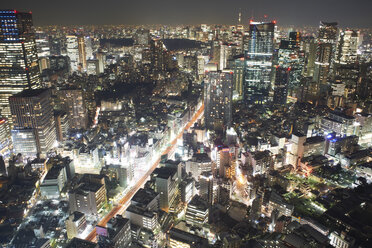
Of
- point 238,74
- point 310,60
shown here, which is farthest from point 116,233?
point 310,60

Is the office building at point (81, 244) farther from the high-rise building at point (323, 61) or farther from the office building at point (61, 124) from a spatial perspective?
the high-rise building at point (323, 61)

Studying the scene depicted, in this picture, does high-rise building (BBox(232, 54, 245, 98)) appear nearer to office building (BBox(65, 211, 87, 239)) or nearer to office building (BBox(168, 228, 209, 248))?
office building (BBox(168, 228, 209, 248))

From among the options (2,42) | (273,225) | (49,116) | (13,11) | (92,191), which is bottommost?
(273,225)

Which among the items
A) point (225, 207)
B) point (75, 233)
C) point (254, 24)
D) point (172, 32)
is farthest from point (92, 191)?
point (172, 32)

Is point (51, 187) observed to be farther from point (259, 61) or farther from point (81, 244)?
point (259, 61)

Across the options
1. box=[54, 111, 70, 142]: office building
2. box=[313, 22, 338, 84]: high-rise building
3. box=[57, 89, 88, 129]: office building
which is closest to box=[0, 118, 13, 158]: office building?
box=[54, 111, 70, 142]: office building

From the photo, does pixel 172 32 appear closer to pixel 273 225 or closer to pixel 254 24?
pixel 254 24

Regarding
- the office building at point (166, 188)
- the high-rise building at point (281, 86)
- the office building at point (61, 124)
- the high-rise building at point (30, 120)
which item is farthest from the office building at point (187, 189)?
the high-rise building at point (281, 86)
